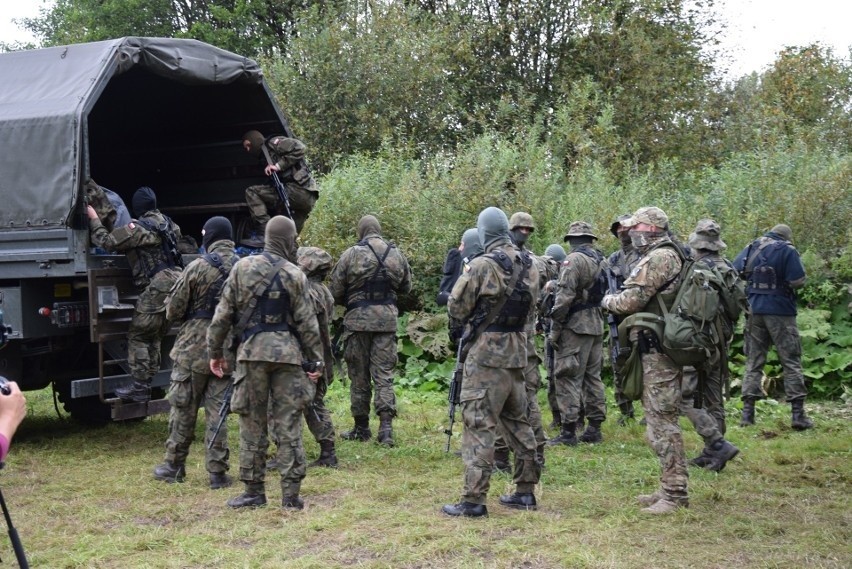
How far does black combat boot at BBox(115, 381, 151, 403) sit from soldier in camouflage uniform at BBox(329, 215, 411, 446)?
1810mm

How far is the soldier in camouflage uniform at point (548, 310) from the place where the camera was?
910 cm

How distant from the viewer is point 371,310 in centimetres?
857

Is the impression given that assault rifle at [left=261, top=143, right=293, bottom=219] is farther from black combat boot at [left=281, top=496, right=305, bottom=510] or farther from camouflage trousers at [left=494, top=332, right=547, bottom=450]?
black combat boot at [left=281, top=496, right=305, bottom=510]

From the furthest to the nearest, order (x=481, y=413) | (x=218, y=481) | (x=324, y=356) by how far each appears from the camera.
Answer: (x=324, y=356) < (x=218, y=481) < (x=481, y=413)

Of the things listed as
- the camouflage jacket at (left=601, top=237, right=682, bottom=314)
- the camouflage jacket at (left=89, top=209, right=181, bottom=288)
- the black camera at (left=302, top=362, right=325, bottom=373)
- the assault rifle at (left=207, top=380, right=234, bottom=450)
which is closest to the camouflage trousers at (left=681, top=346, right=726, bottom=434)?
the camouflage jacket at (left=601, top=237, right=682, bottom=314)

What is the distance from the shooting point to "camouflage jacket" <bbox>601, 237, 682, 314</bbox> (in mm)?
6285

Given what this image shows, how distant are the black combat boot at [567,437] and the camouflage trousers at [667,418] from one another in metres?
2.39

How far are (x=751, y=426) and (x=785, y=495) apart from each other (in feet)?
9.64

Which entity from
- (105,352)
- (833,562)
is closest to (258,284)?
(105,352)

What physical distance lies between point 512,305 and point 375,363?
2724 mm

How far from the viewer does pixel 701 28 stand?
2028 cm

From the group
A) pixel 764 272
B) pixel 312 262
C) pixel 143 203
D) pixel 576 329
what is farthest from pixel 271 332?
pixel 764 272

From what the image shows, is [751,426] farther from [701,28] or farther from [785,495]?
[701,28]

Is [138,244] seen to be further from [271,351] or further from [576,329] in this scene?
[576,329]
